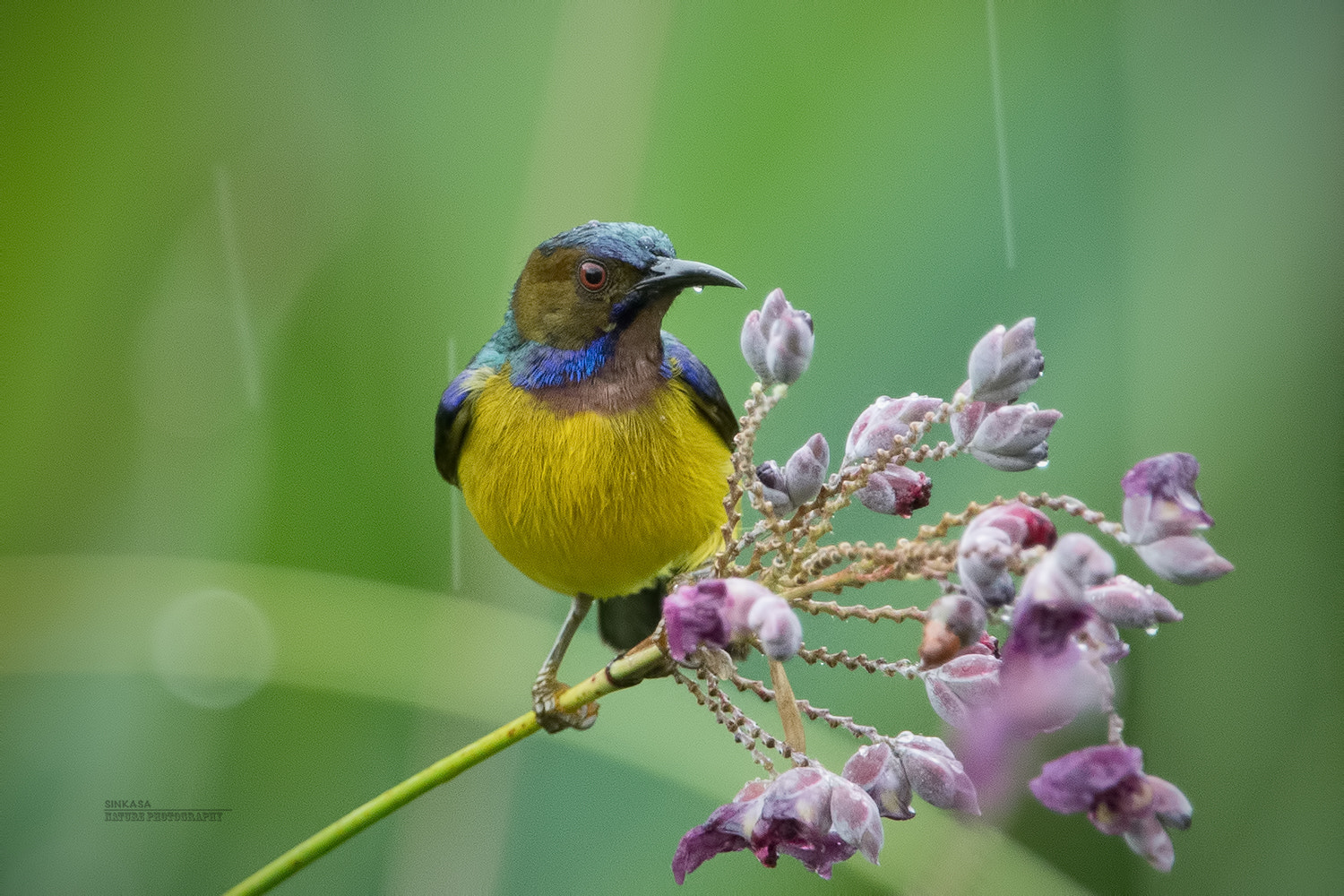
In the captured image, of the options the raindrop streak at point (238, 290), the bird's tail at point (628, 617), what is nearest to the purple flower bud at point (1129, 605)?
the bird's tail at point (628, 617)

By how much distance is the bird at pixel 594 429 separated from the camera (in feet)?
6.52

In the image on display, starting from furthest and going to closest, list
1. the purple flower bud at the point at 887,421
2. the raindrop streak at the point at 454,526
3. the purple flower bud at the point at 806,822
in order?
the raindrop streak at the point at 454,526 < the purple flower bud at the point at 887,421 < the purple flower bud at the point at 806,822

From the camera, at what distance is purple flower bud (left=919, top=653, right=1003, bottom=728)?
0.94m

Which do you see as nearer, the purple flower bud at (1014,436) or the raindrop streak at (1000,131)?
the purple flower bud at (1014,436)

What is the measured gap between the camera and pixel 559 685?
229 centimetres

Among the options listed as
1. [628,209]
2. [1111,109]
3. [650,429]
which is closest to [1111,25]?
[1111,109]

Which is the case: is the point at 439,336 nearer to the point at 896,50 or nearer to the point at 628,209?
the point at 628,209

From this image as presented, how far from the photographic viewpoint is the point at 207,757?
2.42 m

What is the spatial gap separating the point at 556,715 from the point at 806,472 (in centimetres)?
100

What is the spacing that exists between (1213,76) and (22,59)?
307 cm

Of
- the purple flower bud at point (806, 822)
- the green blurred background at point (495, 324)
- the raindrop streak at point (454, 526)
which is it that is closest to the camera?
the purple flower bud at point (806, 822)

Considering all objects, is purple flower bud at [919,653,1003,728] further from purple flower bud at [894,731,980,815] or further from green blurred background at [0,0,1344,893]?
green blurred background at [0,0,1344,893]

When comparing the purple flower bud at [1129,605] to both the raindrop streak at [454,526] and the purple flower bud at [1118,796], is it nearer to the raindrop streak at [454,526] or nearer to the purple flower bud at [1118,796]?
the purple flower bud at [1118,796]

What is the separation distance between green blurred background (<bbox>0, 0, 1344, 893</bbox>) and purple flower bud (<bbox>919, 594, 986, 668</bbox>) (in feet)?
4.55
